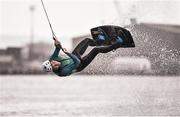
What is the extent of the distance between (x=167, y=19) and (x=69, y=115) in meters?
4.51

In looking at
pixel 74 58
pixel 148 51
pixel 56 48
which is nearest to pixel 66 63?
pixel 74 58

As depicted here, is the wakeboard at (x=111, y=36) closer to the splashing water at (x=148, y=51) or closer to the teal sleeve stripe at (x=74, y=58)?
the teal sleeve stripe at (x=74, y=58)

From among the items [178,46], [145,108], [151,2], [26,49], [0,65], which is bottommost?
[26,49]

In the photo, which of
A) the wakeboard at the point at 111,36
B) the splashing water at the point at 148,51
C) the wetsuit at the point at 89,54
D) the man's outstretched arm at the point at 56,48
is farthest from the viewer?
the splashing water at the point at 148,51

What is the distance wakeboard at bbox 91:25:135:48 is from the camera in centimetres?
1384

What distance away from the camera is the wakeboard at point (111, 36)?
13836 mm

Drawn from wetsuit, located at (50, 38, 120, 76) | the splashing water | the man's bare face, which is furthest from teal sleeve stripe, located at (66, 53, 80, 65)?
the splashing water

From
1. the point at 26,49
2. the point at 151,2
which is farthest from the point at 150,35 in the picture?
the point at 26,49

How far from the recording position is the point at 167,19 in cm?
1866

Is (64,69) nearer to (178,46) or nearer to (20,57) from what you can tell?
(178,46)

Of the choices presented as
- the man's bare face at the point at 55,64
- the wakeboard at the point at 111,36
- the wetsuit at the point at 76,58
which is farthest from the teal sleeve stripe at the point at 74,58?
the wakeboard at the point at 111,36

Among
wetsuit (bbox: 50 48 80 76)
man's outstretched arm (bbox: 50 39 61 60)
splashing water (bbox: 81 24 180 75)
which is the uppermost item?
man's outstretched arm (bbox: 50 39 61 60)

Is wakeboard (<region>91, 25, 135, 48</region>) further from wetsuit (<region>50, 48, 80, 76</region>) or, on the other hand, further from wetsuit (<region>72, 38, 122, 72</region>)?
wetsuit (<region>50, 48, 80, 76</region>)

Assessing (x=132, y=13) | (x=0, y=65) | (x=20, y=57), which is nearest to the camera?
(x=132, y=13)
